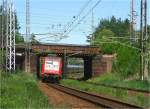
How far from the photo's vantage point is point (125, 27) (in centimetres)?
19038

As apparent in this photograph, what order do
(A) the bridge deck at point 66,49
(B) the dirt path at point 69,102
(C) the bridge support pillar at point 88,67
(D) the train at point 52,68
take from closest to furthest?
(B) the dirt path at point 69,102, (D) the train at point 52,68, (A) the bridge deck at point 66,49, (C) the bridge support pillar at point 88,67

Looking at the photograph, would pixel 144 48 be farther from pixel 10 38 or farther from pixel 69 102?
pixel 69 102

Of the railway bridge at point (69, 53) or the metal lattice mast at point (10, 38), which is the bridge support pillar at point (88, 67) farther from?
the metal lattice mast at point (10, 38)

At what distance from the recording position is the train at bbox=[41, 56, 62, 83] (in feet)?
224

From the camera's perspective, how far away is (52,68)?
69.2m

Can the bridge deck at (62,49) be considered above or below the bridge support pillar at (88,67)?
above

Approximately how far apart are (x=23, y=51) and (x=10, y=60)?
30.1 meters

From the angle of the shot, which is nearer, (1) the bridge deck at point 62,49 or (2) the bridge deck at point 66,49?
(1) the bridge deck at point 62,49

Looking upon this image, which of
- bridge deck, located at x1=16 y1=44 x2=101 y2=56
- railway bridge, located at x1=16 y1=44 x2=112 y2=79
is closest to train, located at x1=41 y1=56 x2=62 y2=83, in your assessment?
railway bridge, located at x1=16 y1=44 x2=112 y2=79

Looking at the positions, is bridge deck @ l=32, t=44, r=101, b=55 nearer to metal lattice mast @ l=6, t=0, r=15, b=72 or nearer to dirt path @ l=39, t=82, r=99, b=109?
metal lattice mast @ l=6, t=0, r=15, b=72

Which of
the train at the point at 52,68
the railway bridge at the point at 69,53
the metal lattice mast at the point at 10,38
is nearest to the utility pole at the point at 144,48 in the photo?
the metal lattice mast at the point at 10,38

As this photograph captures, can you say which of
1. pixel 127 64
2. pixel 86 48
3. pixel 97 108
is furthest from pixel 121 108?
pixel 86 48

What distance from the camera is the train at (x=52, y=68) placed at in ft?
224

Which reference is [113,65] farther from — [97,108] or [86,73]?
[97,108]
